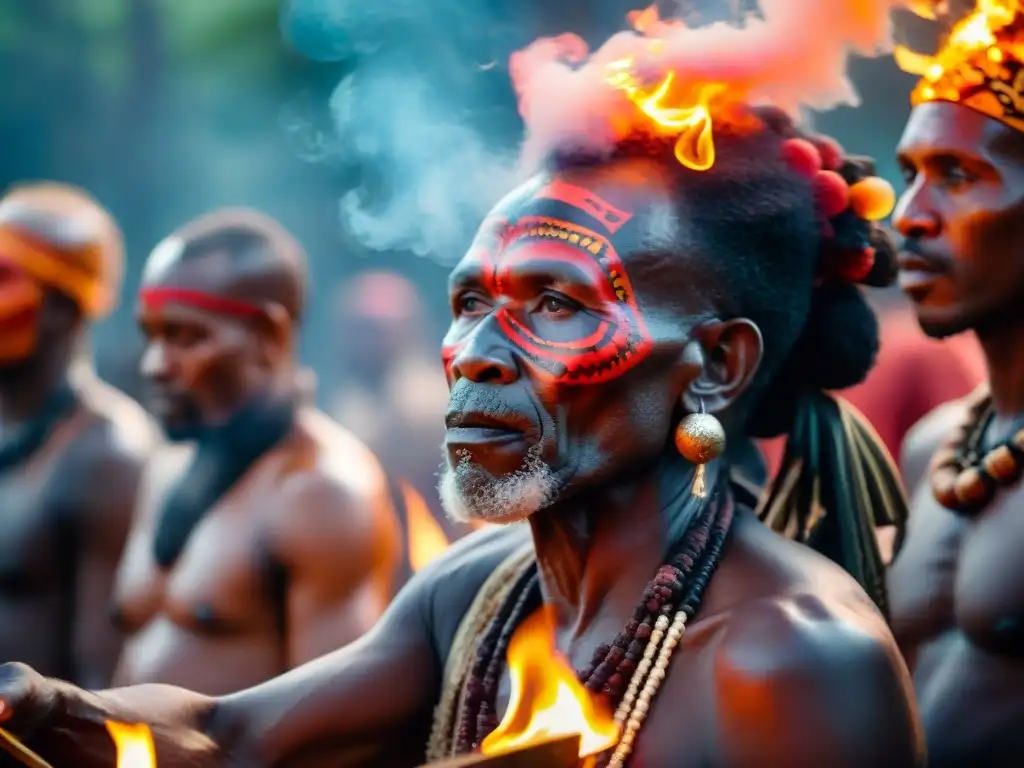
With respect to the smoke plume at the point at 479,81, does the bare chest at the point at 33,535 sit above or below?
below

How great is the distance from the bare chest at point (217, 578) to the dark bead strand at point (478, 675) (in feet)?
6.74

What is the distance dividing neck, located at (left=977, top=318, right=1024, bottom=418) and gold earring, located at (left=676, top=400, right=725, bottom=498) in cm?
101

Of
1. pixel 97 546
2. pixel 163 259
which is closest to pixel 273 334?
pixel 163 259

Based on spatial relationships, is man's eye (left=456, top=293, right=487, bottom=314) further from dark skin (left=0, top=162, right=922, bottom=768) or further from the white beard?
the white beard

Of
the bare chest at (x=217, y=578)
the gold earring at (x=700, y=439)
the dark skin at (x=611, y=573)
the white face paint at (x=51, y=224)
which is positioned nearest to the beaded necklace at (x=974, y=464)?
the dark skin at (x=611, y=573)

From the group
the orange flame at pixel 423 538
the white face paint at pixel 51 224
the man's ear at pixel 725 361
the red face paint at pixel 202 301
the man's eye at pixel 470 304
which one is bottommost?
the orange flame at pixel 423 538

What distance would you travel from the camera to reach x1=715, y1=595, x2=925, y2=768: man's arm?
2.35 meters

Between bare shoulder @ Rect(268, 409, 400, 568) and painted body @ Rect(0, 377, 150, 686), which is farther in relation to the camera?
painted body @ Rect(0, 377, 150, 686)

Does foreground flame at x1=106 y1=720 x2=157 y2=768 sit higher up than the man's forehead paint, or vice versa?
the man's forehead paint

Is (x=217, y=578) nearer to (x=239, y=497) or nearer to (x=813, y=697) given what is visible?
(x=239, y=497)

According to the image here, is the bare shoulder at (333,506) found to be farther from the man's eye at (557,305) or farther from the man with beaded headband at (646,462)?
the man's eye at (557,305)

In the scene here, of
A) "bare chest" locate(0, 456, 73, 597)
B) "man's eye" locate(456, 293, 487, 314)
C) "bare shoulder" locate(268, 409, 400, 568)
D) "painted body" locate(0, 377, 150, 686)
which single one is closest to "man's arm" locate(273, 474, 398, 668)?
"bare shoulder" locate(268, 409, 400, 568)

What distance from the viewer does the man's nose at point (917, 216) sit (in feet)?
11.0

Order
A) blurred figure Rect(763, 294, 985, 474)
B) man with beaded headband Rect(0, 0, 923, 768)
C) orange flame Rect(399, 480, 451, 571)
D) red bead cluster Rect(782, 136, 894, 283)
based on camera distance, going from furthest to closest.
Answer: blurred figure Rect(763, 294, 985, 474), orange flame Rect(399, 480, 451, 571), red bead cluster Rect(782, 136, 894, 283), man with beaded headband Rect(0, 0, 923, 768)
